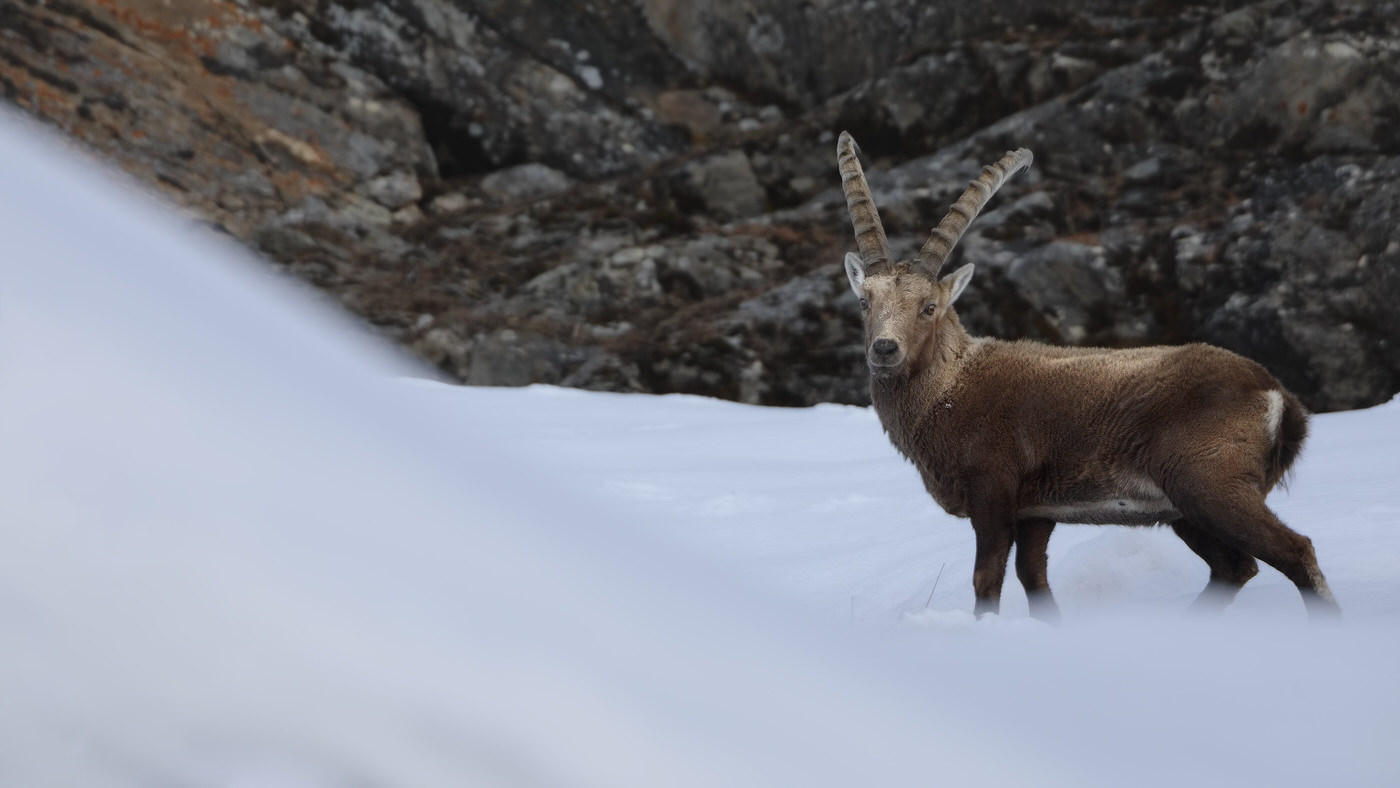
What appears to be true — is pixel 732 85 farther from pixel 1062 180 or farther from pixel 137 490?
pixel 137 490

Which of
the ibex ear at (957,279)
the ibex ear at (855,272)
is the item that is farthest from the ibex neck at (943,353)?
the ibex ear at (855,272)

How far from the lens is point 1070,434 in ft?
17.7

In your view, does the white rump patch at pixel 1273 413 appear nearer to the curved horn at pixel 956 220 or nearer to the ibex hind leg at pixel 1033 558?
the ibex hind leg at pixel 1033 558

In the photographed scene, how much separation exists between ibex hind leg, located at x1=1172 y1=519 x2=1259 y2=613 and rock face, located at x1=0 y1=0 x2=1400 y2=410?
31.2ft

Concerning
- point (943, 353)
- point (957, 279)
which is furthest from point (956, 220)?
point (943, 353)

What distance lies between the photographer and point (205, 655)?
1.45 meters

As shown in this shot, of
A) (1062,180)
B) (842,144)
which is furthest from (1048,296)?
(842,144)

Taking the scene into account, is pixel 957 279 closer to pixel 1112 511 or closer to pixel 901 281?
pixel 901 281

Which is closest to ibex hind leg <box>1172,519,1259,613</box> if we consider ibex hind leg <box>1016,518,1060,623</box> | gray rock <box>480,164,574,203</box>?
ibex hind leg <box>1016,518,1060,623</box>

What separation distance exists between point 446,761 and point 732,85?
25.3 metres

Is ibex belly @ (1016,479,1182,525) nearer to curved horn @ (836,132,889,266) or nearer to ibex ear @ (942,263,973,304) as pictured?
ibex ear @ (942,263,973,304)

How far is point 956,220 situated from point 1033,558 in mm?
1969

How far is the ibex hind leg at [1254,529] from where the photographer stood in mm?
4445

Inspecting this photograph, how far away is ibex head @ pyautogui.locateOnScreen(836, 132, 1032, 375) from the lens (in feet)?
19.2
